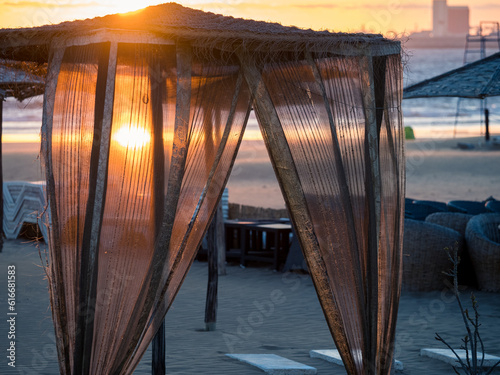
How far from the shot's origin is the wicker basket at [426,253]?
8.92 meters

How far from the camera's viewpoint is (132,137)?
427cm

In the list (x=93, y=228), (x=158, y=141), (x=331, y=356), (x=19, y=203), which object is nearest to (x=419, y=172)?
(x=19, y=203)

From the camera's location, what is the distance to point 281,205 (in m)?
17.6

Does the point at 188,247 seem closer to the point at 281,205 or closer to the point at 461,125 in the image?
the point at 281,205

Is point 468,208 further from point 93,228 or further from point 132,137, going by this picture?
point 93,228

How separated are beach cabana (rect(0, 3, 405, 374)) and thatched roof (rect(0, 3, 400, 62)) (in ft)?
0.04

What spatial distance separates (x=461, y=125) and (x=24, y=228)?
3058cm

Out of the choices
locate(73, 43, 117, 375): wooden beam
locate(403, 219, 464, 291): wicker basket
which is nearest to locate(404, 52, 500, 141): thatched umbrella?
locate(403, 219, 464, 291): wicker basket

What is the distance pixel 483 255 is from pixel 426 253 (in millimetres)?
709

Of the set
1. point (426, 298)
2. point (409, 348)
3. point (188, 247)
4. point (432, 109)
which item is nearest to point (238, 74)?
point (188, 247)

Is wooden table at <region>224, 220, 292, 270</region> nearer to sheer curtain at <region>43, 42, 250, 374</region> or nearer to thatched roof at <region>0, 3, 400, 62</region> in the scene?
thatched roof at <region>0, 3, 400, 62</region>

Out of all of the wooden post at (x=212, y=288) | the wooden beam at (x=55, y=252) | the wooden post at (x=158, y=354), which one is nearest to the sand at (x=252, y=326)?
the wooden post at (x=212, y=288)

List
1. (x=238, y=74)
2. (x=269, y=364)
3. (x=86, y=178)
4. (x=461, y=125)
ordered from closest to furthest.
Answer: (x=86, y=178), (x=238, y=74), (x=269, y=364), (x=461, y=125)

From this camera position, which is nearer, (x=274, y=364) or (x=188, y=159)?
(x=188, y=159)
